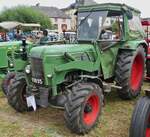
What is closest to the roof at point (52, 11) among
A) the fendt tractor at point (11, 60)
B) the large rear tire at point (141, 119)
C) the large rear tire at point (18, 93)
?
the fendt tractor at point (11, 60)

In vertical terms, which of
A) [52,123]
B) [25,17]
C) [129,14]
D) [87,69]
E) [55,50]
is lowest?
[25,17]

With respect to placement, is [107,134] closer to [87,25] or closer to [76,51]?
[76,51]

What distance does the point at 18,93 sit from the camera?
613 cm

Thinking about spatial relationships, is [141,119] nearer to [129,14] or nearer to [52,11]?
[129,14]

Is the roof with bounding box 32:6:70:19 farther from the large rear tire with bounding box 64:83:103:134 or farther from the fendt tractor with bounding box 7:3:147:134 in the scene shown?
the large rear tire with bounding box 64:83:103:134

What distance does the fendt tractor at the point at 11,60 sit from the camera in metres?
6.25

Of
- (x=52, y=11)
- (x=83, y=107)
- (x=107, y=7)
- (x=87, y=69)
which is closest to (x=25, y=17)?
(x=52, y=11)

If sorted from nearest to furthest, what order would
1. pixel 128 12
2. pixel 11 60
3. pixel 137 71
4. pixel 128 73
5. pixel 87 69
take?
pixel 87 69
pixel 128 73
pixel 128 12
pixel 11 60
pixel 137 71

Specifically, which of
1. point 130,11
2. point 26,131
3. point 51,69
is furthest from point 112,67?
point 26,131

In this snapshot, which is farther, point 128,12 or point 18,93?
point 128,12

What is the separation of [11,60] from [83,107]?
260 cm

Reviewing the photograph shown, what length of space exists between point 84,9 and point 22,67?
1.77 meters

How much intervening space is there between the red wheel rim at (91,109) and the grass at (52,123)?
0.18 metres

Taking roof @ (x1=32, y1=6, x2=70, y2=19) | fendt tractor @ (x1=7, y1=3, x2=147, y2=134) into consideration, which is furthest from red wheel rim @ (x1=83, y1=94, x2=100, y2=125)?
roof @ (x1=32, y1=6, x2=70, y2=19)
